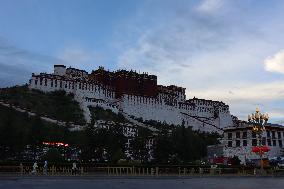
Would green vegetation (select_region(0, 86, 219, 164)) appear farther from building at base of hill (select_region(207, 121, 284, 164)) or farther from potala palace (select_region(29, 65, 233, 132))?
building at base of hill (select_region(207, 121, 284, 164))

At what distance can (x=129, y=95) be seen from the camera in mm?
159500

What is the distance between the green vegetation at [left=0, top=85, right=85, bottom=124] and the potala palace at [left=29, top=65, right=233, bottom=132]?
252 centimetres

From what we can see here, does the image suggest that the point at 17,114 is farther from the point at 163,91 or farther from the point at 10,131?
the point at 163,91

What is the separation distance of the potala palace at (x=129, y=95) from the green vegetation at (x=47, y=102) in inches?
99.1

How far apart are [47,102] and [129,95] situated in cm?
3064

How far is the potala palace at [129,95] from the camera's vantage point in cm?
15175

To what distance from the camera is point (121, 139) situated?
89938 millimetres

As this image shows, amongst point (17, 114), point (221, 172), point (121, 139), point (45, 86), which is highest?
point (45, 86)

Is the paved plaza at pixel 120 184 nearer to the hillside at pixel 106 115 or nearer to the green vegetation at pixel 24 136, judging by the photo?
the green vegetation at pixel 24 136

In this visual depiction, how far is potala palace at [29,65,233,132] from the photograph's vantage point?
152 metres

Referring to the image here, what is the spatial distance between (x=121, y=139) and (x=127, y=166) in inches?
1523

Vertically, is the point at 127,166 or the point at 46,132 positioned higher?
the point at 46,132

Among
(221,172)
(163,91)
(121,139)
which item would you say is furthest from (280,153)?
(163,91)

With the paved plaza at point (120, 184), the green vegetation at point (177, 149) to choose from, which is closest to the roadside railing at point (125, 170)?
the paved plaza at point (120, 184)
